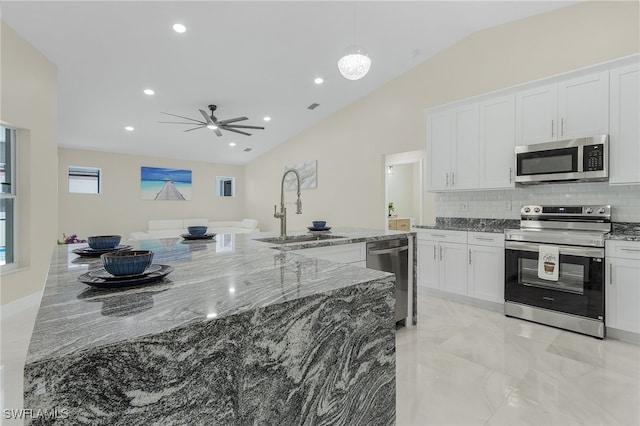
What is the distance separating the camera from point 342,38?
418 cm

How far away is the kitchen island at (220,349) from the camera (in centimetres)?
56

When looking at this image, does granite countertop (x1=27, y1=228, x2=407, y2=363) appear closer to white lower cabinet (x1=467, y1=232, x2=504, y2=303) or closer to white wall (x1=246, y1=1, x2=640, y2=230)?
white lower cabinet (x1=467, y1=232, x2=504, y2=303)

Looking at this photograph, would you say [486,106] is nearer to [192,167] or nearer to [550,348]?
[550,348]

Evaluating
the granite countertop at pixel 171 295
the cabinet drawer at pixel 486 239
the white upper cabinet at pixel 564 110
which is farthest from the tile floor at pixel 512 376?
the white upper cabinet at pixel 564 110

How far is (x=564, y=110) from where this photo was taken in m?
3.23

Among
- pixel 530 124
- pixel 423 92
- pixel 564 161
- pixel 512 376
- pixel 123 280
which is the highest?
pixel 423 92

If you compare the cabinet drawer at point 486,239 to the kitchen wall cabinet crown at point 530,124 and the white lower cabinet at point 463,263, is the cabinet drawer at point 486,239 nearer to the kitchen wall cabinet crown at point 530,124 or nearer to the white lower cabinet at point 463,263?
the white lower cabinet at point 463,263

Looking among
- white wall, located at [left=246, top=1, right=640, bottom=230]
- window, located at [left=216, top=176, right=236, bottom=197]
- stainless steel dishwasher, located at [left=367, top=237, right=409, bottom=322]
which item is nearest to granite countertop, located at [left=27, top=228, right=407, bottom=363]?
stainless steel dishwasher, located at [left=367, top=237, right=409, bottom=322]

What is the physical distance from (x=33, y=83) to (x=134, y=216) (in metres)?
4.68

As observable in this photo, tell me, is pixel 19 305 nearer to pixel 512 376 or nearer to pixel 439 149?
pixel 512 376

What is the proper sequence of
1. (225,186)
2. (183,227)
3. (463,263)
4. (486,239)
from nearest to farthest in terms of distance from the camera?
(486,239)
(463,263)
(183,227)
(225,186)

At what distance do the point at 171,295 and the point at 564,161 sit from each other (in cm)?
374

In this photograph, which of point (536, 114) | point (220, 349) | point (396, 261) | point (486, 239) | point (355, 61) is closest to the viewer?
point (220, 349)

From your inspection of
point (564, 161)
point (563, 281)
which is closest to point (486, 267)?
point (563, 281)
